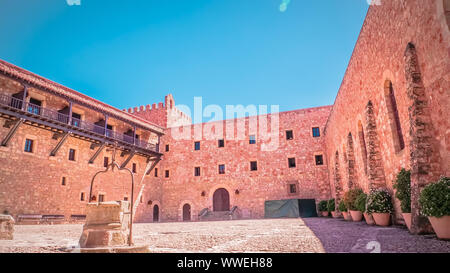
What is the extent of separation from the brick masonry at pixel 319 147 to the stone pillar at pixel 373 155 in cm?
3

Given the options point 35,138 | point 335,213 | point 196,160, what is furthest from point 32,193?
point 335,213

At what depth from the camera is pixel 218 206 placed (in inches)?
868

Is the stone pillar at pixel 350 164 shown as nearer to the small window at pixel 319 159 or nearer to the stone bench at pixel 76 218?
the small window at pixel 319 159

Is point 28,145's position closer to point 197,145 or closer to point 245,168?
point 197,145

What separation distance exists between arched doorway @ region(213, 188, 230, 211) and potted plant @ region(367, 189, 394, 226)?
1543cm

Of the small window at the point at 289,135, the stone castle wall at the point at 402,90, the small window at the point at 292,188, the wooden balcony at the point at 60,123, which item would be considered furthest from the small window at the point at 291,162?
the wooden balcony at the point at 60,123

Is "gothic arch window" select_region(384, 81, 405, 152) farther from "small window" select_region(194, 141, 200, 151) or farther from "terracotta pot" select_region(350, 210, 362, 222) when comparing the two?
"small window" select_region(194, 141, 200, 151)

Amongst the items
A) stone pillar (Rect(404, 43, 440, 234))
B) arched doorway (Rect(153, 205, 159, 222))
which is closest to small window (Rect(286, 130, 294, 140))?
arched doorway (Rect(153, 205, 159, 222))

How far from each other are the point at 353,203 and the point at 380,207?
10.3 feet

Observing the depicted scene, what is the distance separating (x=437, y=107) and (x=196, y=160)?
1960 cm

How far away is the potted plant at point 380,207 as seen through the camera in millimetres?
6914
